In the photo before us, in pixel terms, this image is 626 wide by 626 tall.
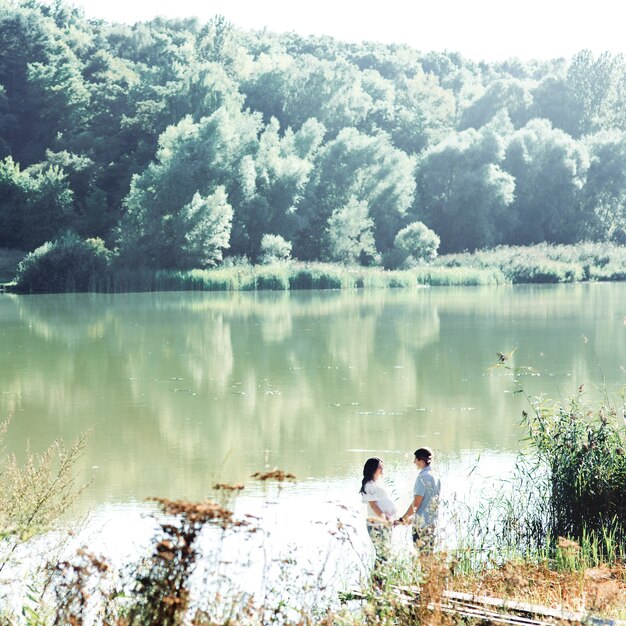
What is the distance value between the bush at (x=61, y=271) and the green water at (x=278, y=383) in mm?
10218

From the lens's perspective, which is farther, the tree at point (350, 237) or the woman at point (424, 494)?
the tree at point (350, 237)

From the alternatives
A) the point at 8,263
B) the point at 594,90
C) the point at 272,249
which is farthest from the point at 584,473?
the point at 594,90

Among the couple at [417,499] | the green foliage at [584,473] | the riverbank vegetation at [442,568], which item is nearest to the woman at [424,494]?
the couple at [417,499]

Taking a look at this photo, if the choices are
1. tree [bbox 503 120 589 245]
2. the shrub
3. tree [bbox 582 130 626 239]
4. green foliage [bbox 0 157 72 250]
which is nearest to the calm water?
the shrub

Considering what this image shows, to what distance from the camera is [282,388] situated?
15.2 meters

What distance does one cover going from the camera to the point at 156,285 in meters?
42.2

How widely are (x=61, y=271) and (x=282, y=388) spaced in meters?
27.8

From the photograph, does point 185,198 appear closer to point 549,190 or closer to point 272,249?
point 272,249

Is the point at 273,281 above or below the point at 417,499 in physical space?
below

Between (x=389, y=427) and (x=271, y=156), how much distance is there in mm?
39588

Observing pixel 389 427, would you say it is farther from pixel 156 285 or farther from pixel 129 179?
pixel 129 179

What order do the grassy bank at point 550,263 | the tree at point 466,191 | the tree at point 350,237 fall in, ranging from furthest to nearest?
1. the tree at point 466,191
2. the tree at point 350,237
3. the grassy bank at point 550,263

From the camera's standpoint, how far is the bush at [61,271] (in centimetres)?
4116

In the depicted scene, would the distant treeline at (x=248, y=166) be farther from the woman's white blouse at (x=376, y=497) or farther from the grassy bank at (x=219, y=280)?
the woman's white blouse at (x=376, y=497)
